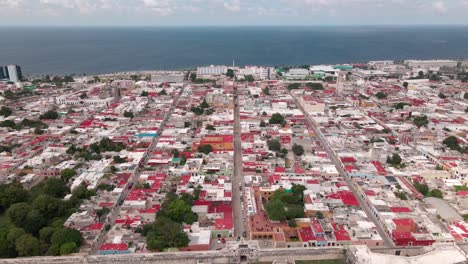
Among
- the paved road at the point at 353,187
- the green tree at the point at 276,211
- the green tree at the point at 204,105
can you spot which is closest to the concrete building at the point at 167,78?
the green tree at the point at 204,105

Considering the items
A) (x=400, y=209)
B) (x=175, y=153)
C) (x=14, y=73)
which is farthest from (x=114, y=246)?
(x=14, y=73)

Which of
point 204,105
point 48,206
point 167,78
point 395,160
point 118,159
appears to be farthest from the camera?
point 167,78

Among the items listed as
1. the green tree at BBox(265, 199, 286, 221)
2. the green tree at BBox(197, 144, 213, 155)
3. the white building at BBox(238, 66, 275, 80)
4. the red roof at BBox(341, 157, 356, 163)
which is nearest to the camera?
the green tree at BBox(265, 199, 286, 221)

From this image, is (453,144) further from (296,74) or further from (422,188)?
(296,74)

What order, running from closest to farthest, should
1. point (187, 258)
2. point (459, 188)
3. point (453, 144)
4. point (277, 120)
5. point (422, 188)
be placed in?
1. point (187, 258)
2. point (422, 188)
3. point (459, 188)
4. point (453, 144)
5. point (277, 120)

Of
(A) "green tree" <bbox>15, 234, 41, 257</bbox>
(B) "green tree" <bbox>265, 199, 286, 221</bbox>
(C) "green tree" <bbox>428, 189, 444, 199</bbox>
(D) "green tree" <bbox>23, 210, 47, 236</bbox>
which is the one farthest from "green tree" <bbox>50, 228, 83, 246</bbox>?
(C) "green tree" <bbox>428, 189, 444, 199</bbox>

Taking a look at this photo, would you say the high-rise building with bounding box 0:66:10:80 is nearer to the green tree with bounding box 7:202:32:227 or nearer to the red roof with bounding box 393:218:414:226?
the green tree with bounding box 7:202:32:227
